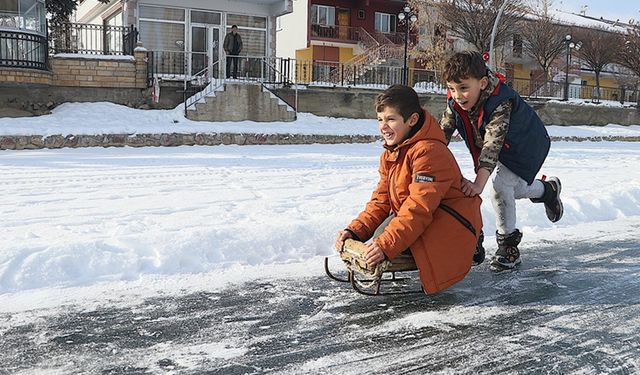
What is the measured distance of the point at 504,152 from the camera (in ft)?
13.7

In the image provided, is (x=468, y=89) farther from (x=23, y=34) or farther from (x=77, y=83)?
(x=23, y=34)

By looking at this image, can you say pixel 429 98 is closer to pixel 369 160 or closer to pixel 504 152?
pixel 369 160

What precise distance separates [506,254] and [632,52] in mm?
35837

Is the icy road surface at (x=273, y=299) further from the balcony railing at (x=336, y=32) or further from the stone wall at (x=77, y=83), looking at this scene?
the balcony railing at (x=336, y=32)

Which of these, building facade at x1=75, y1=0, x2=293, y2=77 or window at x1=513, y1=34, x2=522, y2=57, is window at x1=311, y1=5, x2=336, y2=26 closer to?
building facade at x1=75, y1=0, x2=293, y2=77

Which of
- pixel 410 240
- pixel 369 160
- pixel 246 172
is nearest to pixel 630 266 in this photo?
pixel 410 240

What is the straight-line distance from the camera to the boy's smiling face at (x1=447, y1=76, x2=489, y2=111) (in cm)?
395

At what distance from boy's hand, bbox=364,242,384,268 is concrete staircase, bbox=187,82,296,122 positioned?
1456cm

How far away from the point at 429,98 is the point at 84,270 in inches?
842

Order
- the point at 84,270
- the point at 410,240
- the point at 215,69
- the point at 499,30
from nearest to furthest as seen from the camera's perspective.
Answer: the point at 410,240, the point at 84,270, the point at 215,69, the point at 499,30

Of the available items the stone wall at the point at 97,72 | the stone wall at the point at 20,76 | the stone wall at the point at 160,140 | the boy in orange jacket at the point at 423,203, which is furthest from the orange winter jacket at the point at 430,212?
the stone wall at the point at 97,72

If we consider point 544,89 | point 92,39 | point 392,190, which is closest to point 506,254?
point 392,190

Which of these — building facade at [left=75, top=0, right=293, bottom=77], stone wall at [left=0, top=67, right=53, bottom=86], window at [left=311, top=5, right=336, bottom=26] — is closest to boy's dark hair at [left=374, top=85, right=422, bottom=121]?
stone wall at [left=0, top=67, right=53, bottom=86]

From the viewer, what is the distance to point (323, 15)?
36.1 metres
